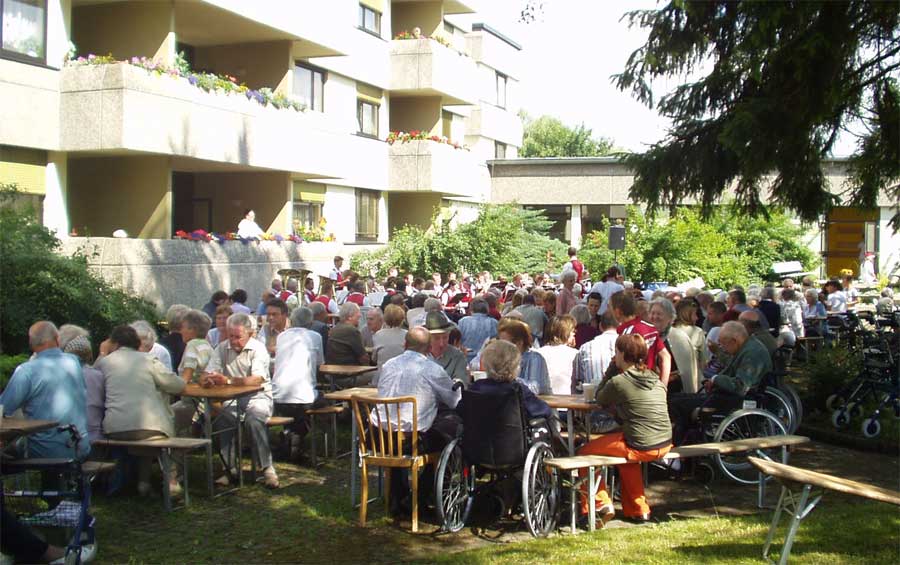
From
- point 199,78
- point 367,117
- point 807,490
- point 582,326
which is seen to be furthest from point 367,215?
point 807,490

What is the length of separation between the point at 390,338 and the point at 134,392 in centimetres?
346

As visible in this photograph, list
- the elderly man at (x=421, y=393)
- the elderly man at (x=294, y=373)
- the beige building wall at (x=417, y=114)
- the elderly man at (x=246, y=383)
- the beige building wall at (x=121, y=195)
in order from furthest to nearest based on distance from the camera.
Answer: the beige building wall at (x=417, y=114) < the beige building wall at (x=121, y=195) < the elderly man at (x=294, y=373) < the elderly man at (x=246, y=383) < the elderly man at (x=421, y=393)

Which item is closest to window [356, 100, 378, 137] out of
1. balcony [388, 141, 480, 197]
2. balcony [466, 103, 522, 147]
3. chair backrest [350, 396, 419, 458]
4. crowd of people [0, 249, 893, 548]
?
balcony [388, 141, 480, 197]

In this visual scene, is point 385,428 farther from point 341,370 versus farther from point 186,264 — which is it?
point 186,264

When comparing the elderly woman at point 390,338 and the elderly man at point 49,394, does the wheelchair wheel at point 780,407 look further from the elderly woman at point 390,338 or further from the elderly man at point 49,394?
the elderly man at point 49,394

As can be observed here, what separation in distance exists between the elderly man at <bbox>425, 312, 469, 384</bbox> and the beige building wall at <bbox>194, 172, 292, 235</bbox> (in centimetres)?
1627

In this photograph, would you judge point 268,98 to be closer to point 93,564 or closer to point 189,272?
point 189,272

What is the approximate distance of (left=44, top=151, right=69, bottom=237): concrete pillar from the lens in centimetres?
1850

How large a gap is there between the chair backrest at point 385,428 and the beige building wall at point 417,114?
27035 mm

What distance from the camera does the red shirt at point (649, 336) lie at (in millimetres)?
9117

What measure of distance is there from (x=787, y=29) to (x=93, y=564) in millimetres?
8164

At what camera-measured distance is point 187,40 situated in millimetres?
24234

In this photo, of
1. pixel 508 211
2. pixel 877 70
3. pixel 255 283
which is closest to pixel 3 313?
pixel 255 283

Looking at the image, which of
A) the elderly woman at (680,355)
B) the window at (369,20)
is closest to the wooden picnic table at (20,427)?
the elderly woman at (680,355)
